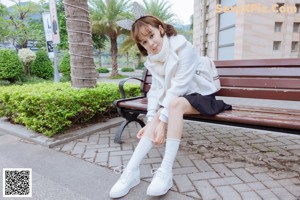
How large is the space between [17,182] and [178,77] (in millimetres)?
1565

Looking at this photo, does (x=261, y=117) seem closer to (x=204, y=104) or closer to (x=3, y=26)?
(x=204, y=104)

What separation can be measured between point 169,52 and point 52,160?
5.15ft

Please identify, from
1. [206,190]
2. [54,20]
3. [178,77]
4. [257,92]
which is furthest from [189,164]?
[54,20]

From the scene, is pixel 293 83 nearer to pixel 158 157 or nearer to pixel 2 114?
pixel 158 157

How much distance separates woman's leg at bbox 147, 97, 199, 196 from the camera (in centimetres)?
176

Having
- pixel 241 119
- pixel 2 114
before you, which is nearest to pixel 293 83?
pixel 241 119

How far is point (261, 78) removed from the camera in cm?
252

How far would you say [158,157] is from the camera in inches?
98.7

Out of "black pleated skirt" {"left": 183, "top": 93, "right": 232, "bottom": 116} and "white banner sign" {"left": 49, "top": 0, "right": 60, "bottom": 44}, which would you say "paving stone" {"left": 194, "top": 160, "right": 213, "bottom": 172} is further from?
"white banner sign" {"left": 49, "top": 0, "right": 60, "bottom": 44}

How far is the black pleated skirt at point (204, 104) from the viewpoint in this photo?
203 cm

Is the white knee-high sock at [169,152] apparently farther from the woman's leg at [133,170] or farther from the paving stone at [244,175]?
the paving stone at [244,175]

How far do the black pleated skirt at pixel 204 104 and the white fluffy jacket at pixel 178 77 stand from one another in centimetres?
8

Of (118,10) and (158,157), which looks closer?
(158,157)

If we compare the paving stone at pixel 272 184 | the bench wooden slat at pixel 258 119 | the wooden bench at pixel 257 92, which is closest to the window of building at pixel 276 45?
the wooden bench at pixel 257 92
